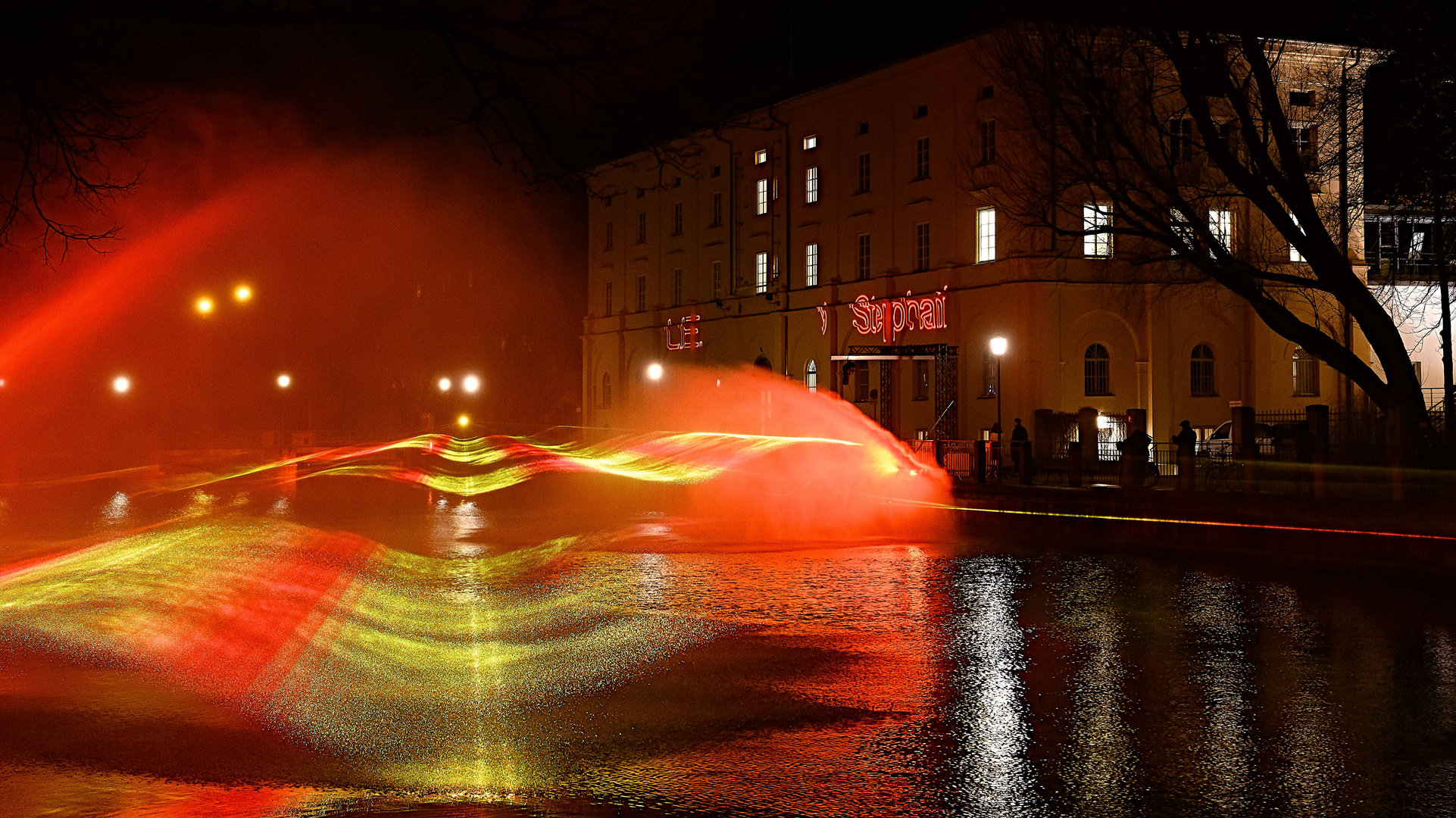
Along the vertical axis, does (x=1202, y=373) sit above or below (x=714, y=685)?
above

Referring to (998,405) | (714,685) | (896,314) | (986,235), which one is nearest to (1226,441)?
(998,405)

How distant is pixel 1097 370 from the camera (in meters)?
44.1

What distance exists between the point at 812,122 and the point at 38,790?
1996 inches

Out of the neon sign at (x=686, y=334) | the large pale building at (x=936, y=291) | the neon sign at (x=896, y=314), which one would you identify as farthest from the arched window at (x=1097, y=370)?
the neon sign at (x=686, y=334)

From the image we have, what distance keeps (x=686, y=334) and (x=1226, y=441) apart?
3347 centimetres

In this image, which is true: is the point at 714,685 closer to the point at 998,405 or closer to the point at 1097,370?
the point at 998,405

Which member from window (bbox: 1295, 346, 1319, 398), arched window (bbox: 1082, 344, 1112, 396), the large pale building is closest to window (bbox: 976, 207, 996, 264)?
the large pale building

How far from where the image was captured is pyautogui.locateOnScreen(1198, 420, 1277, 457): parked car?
2625 cm

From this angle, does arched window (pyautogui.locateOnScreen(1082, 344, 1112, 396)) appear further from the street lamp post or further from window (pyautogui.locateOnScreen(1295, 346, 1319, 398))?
window (pyautogui.locateOnScreen(1295, 346, 1319, 398))

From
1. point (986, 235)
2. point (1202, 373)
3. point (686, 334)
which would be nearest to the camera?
point (1202, 373)

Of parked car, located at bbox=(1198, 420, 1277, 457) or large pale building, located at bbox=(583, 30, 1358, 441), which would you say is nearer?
parked car, located at bbox=(1198, 420, 1277, 457)

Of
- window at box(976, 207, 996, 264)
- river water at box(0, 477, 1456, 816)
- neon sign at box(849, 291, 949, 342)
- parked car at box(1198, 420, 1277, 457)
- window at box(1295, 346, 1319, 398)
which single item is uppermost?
window at box(976, 207, 996, 264)

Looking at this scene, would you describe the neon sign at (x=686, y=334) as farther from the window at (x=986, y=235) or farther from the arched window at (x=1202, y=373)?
the arched window at (x=1202, y=373)

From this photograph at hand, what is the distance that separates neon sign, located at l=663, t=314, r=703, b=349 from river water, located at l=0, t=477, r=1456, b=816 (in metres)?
47.2
